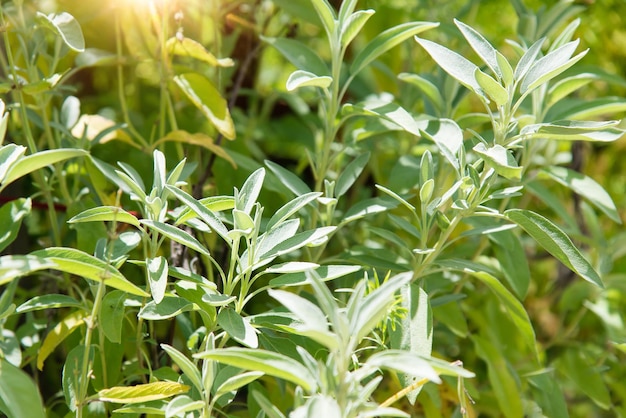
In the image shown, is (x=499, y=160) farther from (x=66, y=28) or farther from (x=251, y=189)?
(x=66, y=28)

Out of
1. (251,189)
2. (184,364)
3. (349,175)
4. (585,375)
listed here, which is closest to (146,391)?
(184,364)

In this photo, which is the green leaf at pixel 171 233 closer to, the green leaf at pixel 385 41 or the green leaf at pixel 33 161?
the green leaf at pixel 33 161

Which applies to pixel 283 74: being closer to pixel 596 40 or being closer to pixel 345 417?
pixel 596 40

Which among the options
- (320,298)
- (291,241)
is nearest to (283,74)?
(291,241)

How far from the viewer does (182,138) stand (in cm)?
71

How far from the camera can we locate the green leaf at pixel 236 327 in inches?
19.3

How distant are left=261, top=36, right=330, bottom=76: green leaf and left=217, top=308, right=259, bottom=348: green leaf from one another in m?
0.27

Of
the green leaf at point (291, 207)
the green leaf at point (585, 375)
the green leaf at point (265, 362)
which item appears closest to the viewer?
the green leaf at point (265, 362)

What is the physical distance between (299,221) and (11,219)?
24 cm

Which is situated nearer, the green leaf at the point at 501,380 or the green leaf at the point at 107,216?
the green leaf at the point at 107,216

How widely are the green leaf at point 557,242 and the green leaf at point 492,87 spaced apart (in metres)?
0.09

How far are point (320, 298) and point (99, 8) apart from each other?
0.53m

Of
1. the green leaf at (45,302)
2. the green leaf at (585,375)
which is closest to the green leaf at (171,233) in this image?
the green leaf at (45,302)

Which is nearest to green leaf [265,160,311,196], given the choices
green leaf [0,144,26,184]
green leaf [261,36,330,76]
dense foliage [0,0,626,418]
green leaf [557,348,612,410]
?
dense foliage [0,0,626,418]
